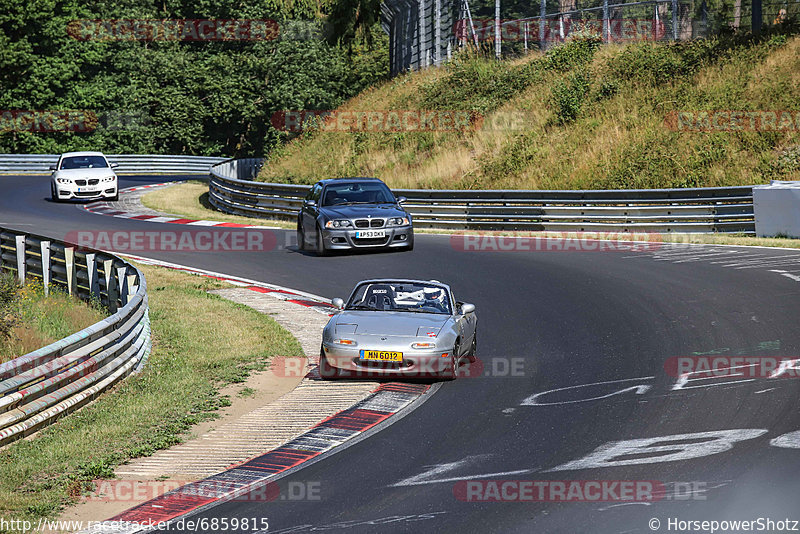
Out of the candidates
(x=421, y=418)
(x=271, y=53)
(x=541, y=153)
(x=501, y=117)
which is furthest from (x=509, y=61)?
(x=421, y=418)

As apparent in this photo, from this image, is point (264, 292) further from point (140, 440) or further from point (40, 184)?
point (40, 184)

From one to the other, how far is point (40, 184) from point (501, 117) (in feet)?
66.7

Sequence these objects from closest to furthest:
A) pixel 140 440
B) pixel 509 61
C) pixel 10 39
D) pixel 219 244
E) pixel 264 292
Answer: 1. pixel 140 440
2. pixel 264 292
3. pixel 219 244
4. pixel 509 61
5. pixel 10 39

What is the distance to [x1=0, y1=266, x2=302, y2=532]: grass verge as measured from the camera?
8.20 meters

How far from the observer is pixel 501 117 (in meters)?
36.5

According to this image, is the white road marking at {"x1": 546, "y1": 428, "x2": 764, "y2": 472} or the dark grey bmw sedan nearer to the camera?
the white road marking at {"x1": 546, "y1": 428, "x2": 764, "y2": 472}

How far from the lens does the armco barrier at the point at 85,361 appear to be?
9.50m

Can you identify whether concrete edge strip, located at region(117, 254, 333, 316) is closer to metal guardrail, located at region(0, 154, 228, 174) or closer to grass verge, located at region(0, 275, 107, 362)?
grass verge, located at region(0, 275, 107, 362)

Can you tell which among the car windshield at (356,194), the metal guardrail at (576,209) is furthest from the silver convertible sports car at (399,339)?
the metal guardrail at (576,209)

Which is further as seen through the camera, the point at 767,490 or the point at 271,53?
the point at 271,53

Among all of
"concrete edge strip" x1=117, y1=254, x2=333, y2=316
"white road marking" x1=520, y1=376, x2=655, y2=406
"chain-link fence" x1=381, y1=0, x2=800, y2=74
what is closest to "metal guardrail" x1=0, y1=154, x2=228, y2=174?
"chain-link fence" x1=381, y1=0, x2=800, y2=74

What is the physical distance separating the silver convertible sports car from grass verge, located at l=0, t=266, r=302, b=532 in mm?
1350

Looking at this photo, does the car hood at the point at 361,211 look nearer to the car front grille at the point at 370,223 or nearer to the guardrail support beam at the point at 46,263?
the car front grille at the point at 370,223

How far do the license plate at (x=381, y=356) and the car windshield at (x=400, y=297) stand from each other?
48.2 inches
